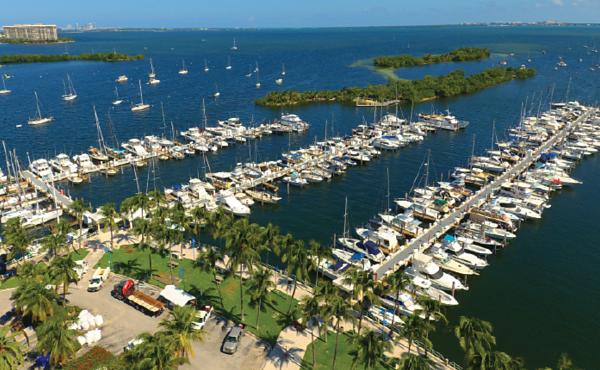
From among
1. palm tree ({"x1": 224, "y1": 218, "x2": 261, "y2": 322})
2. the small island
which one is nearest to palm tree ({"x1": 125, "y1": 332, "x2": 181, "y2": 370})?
palm tree ({"x1": 224, "y1": 218, "x2": 261, "y2": 322})

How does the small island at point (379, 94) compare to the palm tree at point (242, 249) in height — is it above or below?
above

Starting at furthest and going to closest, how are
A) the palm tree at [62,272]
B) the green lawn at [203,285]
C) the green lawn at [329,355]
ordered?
the green lawn at [203,285], the palm tree at [62,272], the green lawn at [329,355]

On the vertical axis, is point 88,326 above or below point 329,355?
above

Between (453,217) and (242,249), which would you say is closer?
(242,249)

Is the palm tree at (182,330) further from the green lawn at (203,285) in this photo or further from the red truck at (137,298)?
the red truck at (137,298)

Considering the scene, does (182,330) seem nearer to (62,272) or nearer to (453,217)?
(62,272)

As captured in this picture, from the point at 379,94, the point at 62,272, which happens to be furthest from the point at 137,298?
the point at 379,94

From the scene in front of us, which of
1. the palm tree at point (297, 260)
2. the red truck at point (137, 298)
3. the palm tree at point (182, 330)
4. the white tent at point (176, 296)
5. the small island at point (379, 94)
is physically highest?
the small island at point (379, 94)

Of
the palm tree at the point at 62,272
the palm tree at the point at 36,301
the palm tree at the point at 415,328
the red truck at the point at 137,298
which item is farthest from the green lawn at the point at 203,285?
the palm tree at the point at 415,328
